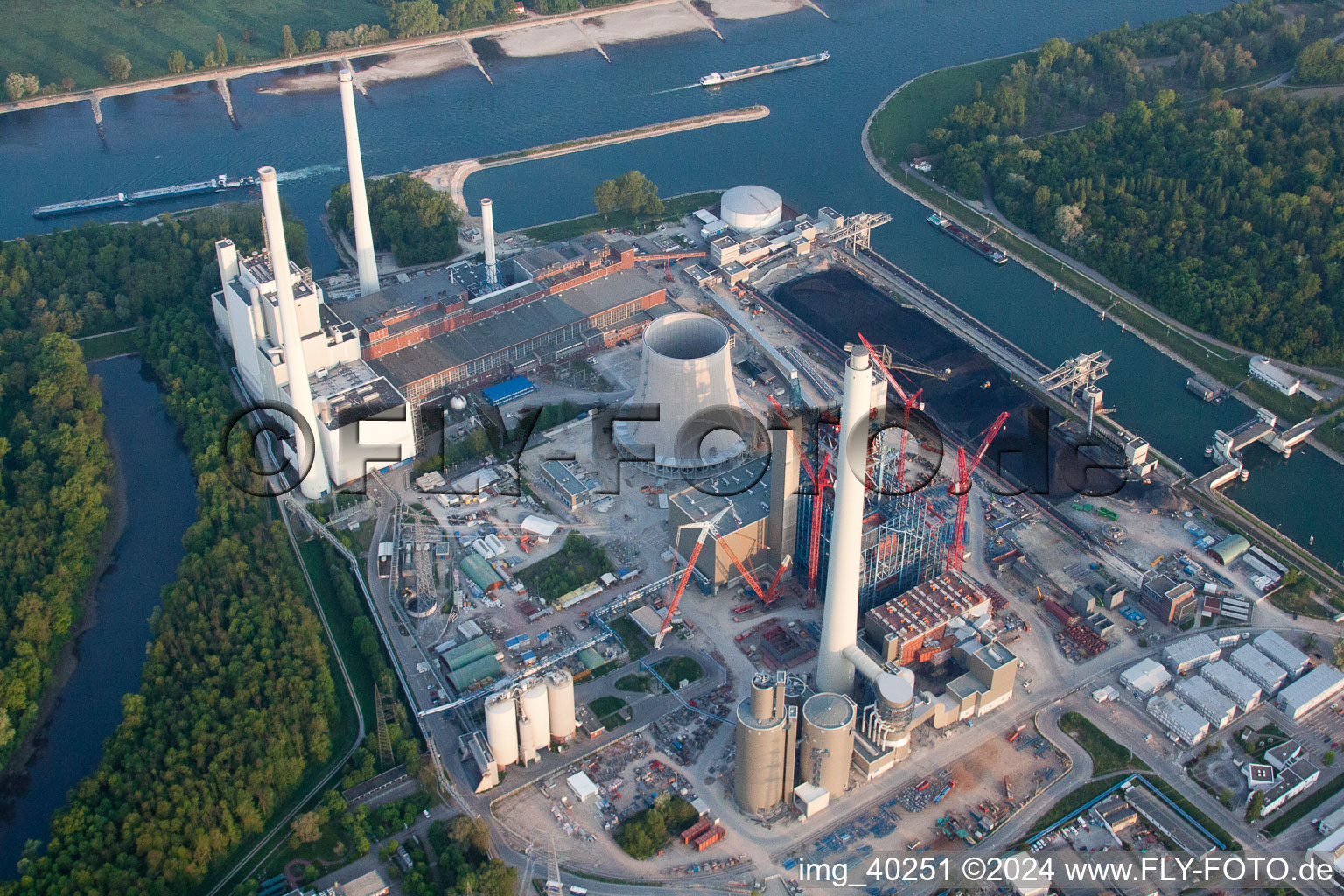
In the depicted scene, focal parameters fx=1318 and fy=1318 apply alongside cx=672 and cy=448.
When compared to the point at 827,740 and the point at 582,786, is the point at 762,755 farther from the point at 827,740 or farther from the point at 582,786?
the point at 582,786

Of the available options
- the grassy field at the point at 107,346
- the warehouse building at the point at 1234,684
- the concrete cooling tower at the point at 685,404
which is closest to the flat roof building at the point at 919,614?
the warehouse building at the point at 1234,684

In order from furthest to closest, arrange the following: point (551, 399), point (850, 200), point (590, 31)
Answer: point (590, 31) → point (850, 200) → point (551, 399)

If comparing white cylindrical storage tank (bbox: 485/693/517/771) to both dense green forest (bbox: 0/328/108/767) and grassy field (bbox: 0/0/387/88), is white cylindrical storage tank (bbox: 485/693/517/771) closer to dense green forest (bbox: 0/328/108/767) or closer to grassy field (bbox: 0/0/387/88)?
dense green forest (bbox: 0/328/108/767)

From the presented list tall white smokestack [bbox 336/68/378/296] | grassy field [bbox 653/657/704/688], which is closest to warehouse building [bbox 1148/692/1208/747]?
grassy field [bbox 653/657/704/688]

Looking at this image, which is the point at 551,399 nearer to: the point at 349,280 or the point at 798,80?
the point at 349,280

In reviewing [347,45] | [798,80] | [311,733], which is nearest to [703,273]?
[798,80]

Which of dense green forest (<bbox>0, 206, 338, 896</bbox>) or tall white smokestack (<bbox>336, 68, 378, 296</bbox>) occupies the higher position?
tall white smokestack (<bbox>336, 68, 378, 296</bbox>)
